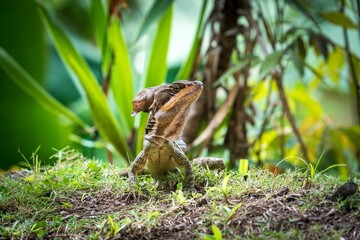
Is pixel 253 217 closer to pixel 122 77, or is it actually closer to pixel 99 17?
pixel 122 77

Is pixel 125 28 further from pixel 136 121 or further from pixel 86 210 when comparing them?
pixel 86 210

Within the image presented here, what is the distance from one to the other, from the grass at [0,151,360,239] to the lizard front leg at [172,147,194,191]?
0.16 feet

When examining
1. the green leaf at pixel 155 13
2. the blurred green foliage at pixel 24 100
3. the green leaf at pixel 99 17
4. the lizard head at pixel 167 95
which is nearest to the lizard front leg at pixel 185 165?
the lizard head at pixel 167 95

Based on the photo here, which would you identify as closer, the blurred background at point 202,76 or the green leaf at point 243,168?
the green leaf at point 243,168

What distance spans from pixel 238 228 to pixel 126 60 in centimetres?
310

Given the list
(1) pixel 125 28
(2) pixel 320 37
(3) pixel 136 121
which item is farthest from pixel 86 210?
(1) pixel 125 28

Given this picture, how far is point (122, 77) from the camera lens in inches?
201

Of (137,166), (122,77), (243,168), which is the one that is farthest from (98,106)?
(243,168)

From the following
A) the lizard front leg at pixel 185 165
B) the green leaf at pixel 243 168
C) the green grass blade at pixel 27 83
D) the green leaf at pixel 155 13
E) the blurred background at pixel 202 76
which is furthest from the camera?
the green grass blade at pixel 27 83

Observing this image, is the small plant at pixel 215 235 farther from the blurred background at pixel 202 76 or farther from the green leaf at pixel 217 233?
the blurred background at pixel 202 76

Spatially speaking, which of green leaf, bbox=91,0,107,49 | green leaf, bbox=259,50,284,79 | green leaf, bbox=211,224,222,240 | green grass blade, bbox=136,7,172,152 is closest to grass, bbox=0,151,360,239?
green leaf, bbox=211,224,222,240

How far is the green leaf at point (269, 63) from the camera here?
157 inches

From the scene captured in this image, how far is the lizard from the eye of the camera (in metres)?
2.85

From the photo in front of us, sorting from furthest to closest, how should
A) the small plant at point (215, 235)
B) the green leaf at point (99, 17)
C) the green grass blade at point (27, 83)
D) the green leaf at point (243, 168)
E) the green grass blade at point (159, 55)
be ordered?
the green leaf at point (99, 17), the green grass blade at point (159, 55), the green grass blade at point (27, 83), the green leaf at point (243, 168), the small plant at point (215, 235)
